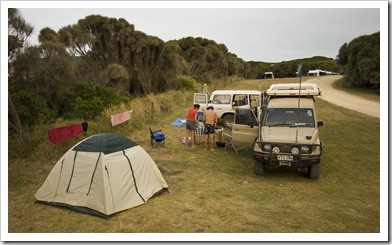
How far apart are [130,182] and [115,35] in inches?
976

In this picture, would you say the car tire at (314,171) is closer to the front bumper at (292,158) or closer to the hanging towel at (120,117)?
the front bumper at (292,158)

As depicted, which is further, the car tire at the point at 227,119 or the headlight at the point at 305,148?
the car tire at the point at 227,119

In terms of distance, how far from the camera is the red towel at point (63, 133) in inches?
350

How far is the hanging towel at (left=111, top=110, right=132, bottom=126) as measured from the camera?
1243 cm

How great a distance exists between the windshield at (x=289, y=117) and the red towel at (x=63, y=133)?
20.4 ft

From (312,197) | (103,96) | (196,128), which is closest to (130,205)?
(312,197)

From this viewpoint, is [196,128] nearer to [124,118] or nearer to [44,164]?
[124,118]

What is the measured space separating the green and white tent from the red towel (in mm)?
2528

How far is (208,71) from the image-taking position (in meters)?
44.7

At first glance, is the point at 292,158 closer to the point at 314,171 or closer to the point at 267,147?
the point at 267,147

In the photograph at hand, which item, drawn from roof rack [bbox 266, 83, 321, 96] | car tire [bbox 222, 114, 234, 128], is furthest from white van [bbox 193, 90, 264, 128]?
roof rack [bbox 266, 83, 321, 96]

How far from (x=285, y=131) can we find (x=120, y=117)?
24.8ft

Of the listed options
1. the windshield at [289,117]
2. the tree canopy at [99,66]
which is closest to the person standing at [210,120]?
the windshield at [289,117]

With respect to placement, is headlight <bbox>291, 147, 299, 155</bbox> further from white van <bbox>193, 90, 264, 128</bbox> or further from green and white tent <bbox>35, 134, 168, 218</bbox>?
white van <bbox>193, 90, 264, 128</bbox>
